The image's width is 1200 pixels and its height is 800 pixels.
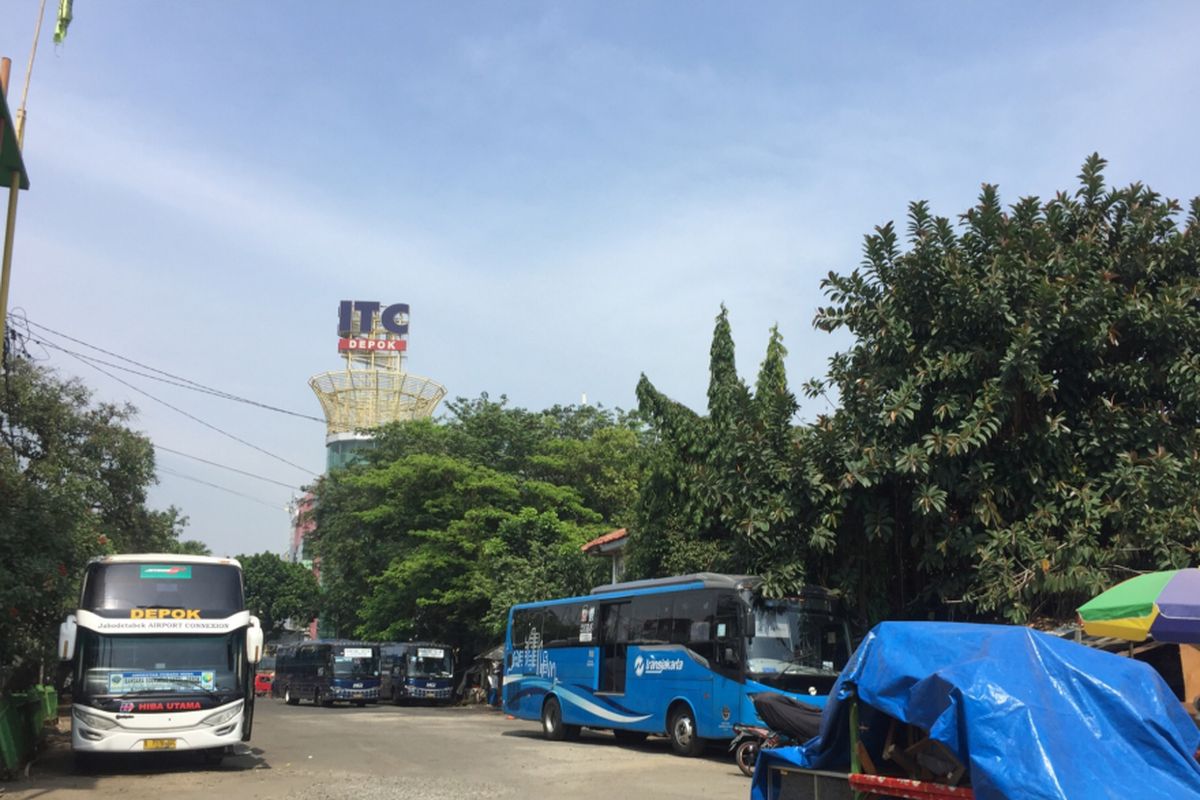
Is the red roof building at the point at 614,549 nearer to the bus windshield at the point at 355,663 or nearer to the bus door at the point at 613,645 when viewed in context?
the bus door at the point at 613,645

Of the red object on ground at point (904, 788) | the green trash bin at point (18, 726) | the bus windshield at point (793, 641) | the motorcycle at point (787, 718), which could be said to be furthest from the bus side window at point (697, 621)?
the red object on ground at point (904, 788)

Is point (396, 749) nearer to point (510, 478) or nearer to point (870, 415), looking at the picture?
point (870, 415)

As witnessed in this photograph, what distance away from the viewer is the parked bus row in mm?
36406

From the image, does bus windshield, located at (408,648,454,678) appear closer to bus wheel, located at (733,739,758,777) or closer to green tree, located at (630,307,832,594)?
green tree, located at (630,307,832,594)

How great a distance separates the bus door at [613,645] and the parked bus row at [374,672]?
64.1 ft

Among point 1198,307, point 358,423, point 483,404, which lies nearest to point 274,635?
point 358,423

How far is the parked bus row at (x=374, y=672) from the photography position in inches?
1433

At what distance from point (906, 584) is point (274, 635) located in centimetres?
6539

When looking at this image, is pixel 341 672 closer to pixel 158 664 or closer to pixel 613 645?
pixel 613 645

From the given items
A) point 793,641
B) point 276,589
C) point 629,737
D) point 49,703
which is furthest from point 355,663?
point 276,589

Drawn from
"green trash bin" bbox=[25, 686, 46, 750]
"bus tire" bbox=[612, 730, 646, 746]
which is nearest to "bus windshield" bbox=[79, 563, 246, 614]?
"green trash bin" bbox=[25, 686, 46, 750]

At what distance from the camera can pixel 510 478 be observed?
1531 inches

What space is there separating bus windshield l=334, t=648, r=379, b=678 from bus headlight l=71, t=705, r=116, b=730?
23.9 m

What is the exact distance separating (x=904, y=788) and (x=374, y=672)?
110ft
